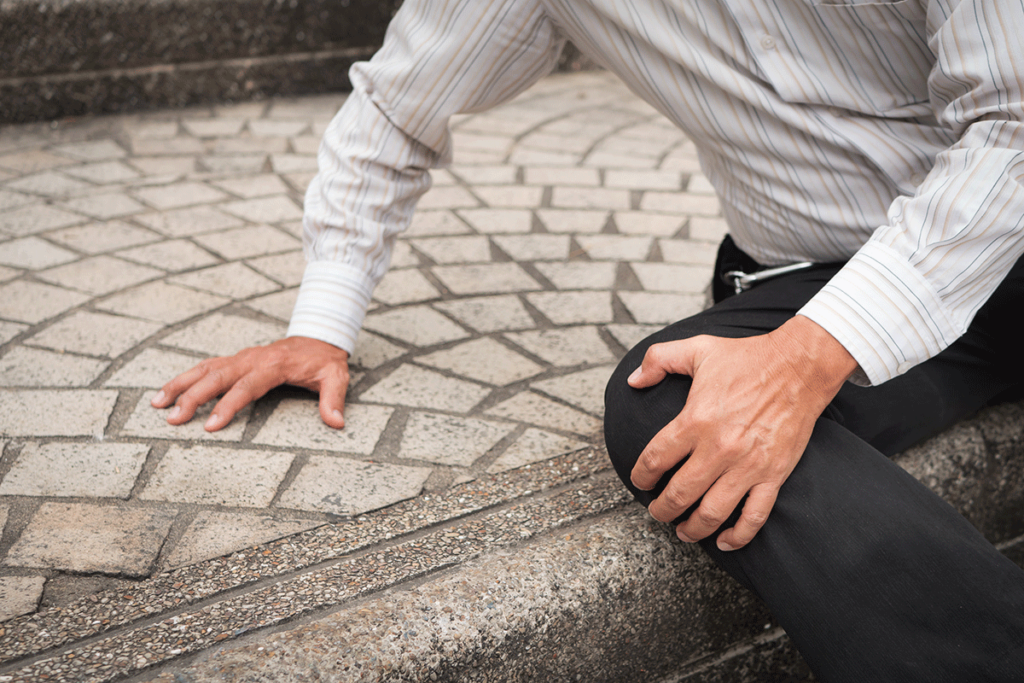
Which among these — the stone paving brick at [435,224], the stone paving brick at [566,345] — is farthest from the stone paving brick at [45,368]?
the stone paving brick at [435,224]

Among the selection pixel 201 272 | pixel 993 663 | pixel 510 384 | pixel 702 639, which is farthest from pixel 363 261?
pixel 993 663

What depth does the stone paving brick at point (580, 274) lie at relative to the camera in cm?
257

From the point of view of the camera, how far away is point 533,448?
70.2 inches

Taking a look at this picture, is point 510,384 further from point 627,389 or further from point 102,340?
A: point 102,340

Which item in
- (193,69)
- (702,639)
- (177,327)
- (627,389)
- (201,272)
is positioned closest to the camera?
(627,389)

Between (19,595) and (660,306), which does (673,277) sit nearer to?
(660,306)

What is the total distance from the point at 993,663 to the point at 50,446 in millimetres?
1696

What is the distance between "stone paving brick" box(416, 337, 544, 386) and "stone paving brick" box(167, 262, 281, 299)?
0.60m

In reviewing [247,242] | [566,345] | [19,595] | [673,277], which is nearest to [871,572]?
[566,345]

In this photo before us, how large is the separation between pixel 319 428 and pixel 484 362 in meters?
0.49

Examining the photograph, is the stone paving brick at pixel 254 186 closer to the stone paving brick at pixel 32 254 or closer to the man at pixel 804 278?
the stone paving brick at pixel 32 254

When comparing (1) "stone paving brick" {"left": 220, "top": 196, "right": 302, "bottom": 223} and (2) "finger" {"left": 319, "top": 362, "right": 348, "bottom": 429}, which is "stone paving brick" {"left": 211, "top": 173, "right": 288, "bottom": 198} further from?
(2) "finger" {"left": 319, "top": 362, "right": 348, "bottom": 429}

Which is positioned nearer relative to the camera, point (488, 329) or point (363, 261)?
point (363, 261)

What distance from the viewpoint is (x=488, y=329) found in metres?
2.29
